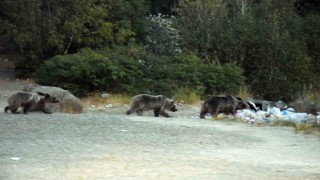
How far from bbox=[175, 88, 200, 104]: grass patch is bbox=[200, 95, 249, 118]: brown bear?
4890 mm

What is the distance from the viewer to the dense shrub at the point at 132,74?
26.4 m

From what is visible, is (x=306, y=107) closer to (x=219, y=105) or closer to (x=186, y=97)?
(x=219, y=105)

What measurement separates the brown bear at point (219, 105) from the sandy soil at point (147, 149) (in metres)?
1.90

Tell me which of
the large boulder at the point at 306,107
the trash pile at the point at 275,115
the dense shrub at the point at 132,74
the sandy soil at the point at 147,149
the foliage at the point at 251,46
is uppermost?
the foliage at the point at 251,46

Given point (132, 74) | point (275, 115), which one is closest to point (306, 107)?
point (275, 115)

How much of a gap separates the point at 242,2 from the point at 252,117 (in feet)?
67.6

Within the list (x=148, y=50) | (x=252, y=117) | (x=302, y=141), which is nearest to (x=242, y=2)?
(x=148, y=50)

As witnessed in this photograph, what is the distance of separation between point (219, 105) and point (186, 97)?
20.0 ft

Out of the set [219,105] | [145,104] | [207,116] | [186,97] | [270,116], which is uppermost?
[186,97]

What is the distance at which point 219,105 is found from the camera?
836 inches

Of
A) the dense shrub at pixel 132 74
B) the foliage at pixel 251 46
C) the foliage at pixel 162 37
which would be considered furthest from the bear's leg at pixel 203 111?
the foliage at pixel 251 46

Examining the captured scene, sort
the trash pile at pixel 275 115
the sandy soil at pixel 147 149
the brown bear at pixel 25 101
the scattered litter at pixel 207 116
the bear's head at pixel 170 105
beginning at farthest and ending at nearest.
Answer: the bear's head at pixel 170 105 → the scattered litter at pixel 207 116 → the trash pile at pixel 275 115 → the brown bear at pixel 25 101 → the sandy soil at pixel 147 149

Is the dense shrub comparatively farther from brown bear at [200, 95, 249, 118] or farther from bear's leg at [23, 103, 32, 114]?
bear's leg at [23, 103, 32, 114]

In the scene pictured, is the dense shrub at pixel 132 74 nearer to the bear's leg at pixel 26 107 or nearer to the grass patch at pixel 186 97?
the grass patch at pixel 186 97
